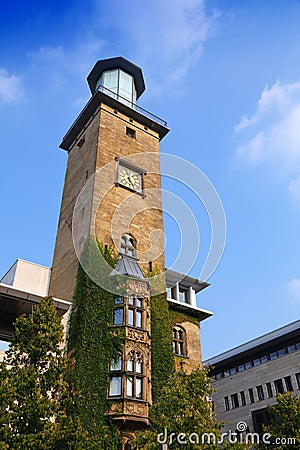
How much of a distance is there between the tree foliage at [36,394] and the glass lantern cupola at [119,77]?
3011 cm

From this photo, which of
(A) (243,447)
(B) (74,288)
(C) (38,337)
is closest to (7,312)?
(B) (74,288)

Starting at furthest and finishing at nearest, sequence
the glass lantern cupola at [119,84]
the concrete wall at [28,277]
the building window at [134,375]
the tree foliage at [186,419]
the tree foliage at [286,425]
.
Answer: the glass lantern cupola at [119,84] < the concrete wall at [28,277] < the tree foliage at [286,425] < the building window at [134,375] < the tree foliage at [186,419]

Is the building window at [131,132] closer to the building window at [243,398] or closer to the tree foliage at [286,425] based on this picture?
the tree foliage at [286,425]

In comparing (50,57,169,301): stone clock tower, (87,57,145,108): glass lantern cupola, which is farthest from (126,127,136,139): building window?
(87,57,145,108): glass lantern cupola

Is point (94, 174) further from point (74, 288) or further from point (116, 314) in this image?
point (116, 314)

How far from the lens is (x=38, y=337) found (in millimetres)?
20250

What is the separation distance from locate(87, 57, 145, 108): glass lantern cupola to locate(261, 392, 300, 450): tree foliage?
30830 mm

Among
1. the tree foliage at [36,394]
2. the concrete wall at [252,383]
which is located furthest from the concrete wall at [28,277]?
the concrete wall at [252,383]

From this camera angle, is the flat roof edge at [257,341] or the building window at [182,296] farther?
the flat roof edge at [257,341]

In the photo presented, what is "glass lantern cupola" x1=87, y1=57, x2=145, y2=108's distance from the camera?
46719mm

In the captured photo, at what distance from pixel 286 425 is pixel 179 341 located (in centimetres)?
922

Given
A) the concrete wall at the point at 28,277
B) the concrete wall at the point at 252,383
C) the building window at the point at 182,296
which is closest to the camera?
the concrete wall at the point at 28,277

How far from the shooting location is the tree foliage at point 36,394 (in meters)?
17.3

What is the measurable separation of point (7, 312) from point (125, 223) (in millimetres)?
10971
